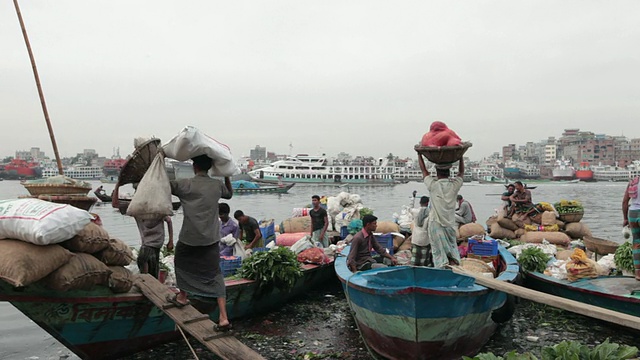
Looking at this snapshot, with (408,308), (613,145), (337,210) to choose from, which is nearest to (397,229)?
(337,210)

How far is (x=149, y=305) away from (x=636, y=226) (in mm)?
5506

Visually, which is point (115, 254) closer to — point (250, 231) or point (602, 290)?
point (250, 231)

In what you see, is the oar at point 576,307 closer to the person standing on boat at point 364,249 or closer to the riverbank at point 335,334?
the riverbank at point 335,334

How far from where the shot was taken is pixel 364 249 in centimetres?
627

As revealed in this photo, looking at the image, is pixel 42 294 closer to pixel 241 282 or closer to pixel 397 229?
pixel 241 282

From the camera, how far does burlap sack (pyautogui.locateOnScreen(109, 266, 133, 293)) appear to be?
445 cm

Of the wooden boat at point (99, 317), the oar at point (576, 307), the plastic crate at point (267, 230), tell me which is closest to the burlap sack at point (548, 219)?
the plastic crate at point (267, 230)

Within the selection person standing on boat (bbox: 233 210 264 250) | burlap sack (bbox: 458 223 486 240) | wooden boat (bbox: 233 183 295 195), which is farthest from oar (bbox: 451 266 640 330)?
wooden boat (bbox: 233 183 295 195)

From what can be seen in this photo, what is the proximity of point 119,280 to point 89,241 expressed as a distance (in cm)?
A: 60

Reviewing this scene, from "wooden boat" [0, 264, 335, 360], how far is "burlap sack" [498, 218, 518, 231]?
677cm

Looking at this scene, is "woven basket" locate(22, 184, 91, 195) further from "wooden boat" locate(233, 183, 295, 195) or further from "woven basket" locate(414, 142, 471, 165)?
"wooden boat" locate(233, 183, 295, 195)

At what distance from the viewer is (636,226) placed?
5.34m

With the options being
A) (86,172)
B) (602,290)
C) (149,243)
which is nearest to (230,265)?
(149,243)

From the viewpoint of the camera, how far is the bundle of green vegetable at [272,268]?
20.5 feet
